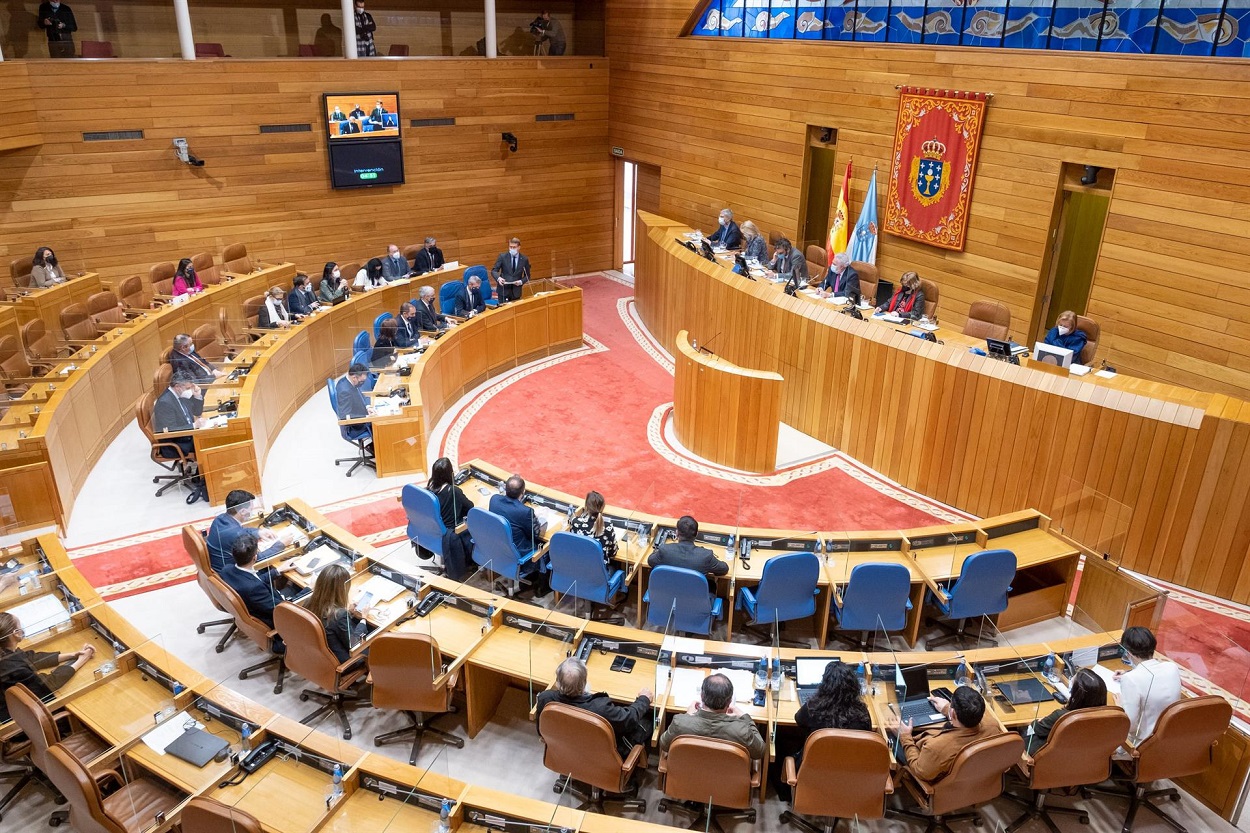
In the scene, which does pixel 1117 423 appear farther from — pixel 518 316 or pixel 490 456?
pixel 518 316

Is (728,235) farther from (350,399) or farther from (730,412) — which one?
(350,399)

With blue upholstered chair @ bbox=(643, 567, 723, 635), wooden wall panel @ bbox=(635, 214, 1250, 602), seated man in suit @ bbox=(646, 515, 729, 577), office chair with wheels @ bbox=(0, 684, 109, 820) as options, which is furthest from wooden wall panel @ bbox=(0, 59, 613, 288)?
blue upholstered chair @ bbox=(643, 567, 723, 635)

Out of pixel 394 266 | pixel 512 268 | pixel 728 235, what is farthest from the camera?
pixel 728 235

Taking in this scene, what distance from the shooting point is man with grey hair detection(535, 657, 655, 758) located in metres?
5.12

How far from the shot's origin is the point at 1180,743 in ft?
17.2

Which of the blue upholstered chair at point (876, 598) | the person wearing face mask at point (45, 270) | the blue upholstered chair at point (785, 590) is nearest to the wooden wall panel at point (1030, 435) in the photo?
the blue upholstered chair at point (876, 598)

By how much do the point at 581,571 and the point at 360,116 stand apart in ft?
36.5

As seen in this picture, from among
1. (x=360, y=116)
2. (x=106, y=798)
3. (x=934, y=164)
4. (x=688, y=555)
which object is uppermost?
(x=360, y=116)

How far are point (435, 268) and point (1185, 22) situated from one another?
9.97m

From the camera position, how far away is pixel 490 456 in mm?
10227

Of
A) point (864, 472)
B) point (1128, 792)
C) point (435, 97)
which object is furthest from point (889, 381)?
point (435, 97)

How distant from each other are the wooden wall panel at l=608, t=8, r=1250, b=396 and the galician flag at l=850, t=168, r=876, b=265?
182 mm

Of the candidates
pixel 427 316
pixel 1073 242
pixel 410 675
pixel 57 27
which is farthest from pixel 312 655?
pixel 57 27

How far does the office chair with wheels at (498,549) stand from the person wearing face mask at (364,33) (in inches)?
431
